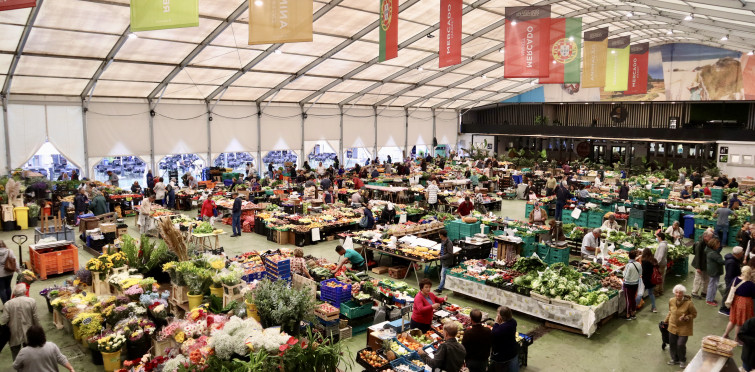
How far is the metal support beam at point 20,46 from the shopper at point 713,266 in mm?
15434

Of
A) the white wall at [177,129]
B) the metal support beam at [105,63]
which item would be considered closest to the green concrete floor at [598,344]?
the metal support beam at [105,63]

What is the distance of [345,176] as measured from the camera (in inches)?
942

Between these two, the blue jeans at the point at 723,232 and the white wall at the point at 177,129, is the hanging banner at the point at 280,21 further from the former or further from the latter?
the white wall at the point at 177,129

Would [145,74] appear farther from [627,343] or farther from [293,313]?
[627,343]

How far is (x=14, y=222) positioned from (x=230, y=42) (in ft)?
28.7

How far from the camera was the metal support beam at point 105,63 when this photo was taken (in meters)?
14.7

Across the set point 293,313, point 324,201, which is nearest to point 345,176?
point 324,201

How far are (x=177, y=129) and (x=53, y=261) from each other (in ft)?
43.1

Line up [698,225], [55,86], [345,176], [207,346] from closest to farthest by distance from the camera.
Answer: [207,346]
[698,225]
[55,86]
[345,176]

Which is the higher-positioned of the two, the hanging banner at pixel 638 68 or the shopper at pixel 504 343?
the hanging banner at pixel 638 68

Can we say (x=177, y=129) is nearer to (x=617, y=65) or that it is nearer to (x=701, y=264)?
(x=617, y=65)

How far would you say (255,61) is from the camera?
62.1 ft

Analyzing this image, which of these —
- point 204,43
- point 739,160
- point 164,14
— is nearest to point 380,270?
point 164,14

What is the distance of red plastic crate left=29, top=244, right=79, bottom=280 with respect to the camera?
33.2 feet
